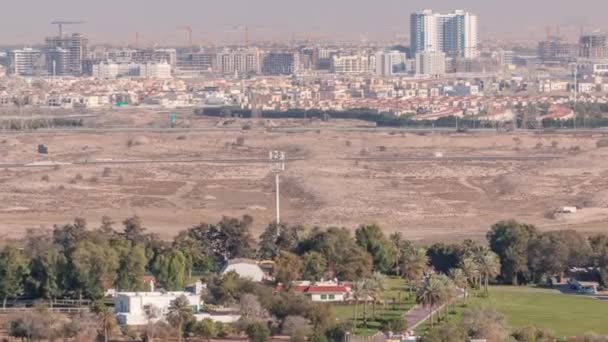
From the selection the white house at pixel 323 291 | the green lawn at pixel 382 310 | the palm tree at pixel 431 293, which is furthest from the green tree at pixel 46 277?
the palm tree at pixel 431 293

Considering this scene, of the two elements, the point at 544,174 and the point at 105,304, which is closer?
the point at 105,304

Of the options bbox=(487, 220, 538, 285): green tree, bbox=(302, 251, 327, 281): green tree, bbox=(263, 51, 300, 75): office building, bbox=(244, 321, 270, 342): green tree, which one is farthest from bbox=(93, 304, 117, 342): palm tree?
bbox=(263, 51, 300, 75): office building

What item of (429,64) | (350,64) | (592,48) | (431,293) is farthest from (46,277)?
(592,48)

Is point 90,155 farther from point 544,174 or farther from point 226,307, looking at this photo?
point 226,307

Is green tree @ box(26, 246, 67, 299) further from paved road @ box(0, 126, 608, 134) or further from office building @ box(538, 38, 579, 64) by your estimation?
office building @ box(538, 38, 579, 64)

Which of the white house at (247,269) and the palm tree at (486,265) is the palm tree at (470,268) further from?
the white house at (247,269)

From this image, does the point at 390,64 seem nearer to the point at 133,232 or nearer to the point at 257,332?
the point at 133,232

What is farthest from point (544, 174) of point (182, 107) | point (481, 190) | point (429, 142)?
point (182, 107)
